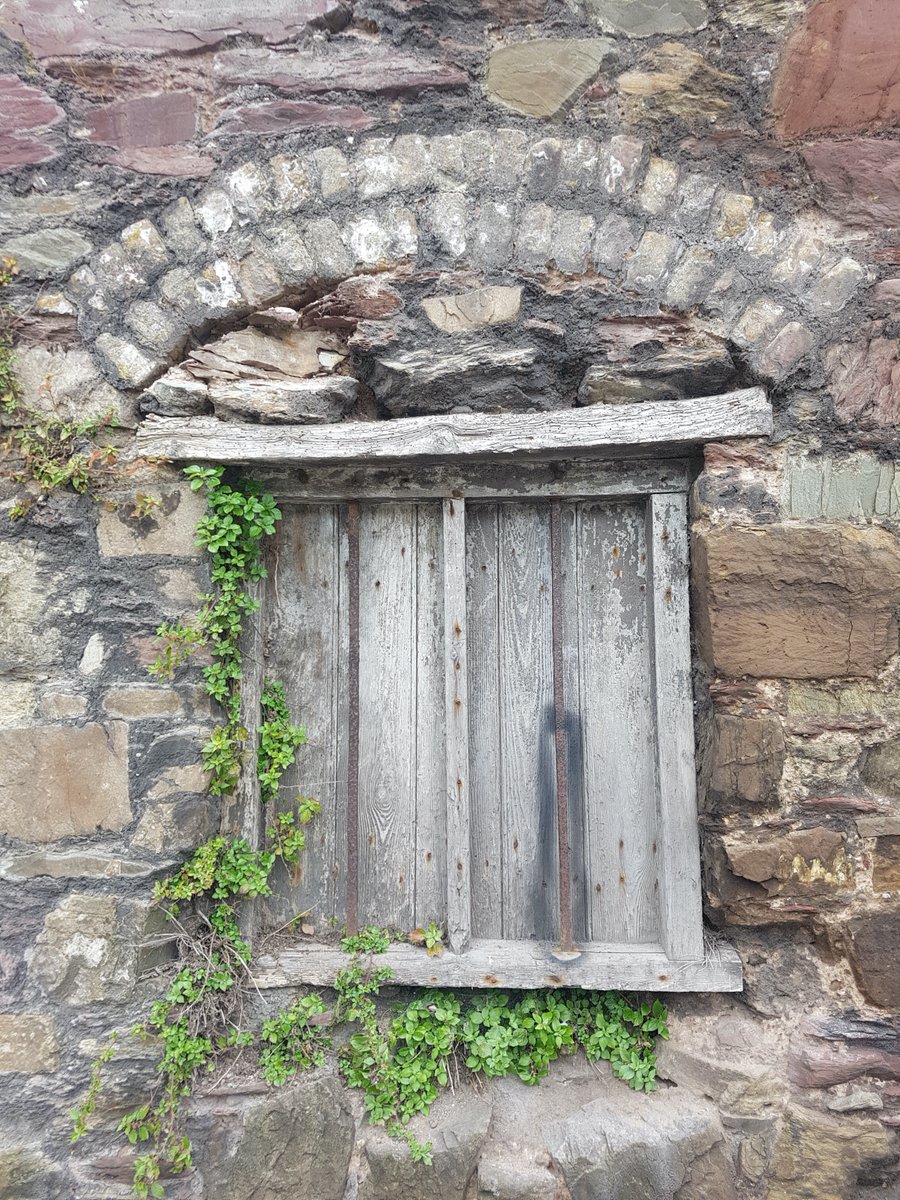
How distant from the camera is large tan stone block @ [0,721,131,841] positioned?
5.87 feet

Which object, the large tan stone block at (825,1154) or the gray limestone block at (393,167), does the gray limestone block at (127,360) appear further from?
the large tan stone block at (825,1154)

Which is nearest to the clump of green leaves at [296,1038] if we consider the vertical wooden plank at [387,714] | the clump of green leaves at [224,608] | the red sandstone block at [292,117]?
the vertical wooden plank at [387,714]

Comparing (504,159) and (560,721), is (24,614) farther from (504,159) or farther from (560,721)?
(504,159)

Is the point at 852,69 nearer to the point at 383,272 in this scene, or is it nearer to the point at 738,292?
the point at 738,292

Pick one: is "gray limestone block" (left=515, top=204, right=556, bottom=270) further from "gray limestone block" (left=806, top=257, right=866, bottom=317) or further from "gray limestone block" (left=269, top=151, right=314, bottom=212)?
"gray limestone block" (left=806, top=257, right=866, bottom=317)

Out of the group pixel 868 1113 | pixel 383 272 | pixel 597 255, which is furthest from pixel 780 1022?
pixel 383 272

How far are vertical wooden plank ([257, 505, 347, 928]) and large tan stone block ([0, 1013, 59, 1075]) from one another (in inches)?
23.8

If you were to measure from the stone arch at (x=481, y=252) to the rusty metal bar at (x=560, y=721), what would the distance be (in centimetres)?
44

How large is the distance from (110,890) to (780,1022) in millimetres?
1756

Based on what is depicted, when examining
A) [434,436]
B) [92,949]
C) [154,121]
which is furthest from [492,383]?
[92,949]

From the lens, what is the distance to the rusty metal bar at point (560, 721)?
196cm

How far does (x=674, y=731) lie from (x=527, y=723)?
0.41 metres

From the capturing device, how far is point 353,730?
2023 mm

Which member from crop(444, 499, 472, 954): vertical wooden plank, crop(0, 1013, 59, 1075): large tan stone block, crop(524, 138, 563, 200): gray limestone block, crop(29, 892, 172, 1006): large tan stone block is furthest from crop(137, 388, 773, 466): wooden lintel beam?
crop(0, 1013, 59, 1075): large tan stone block
